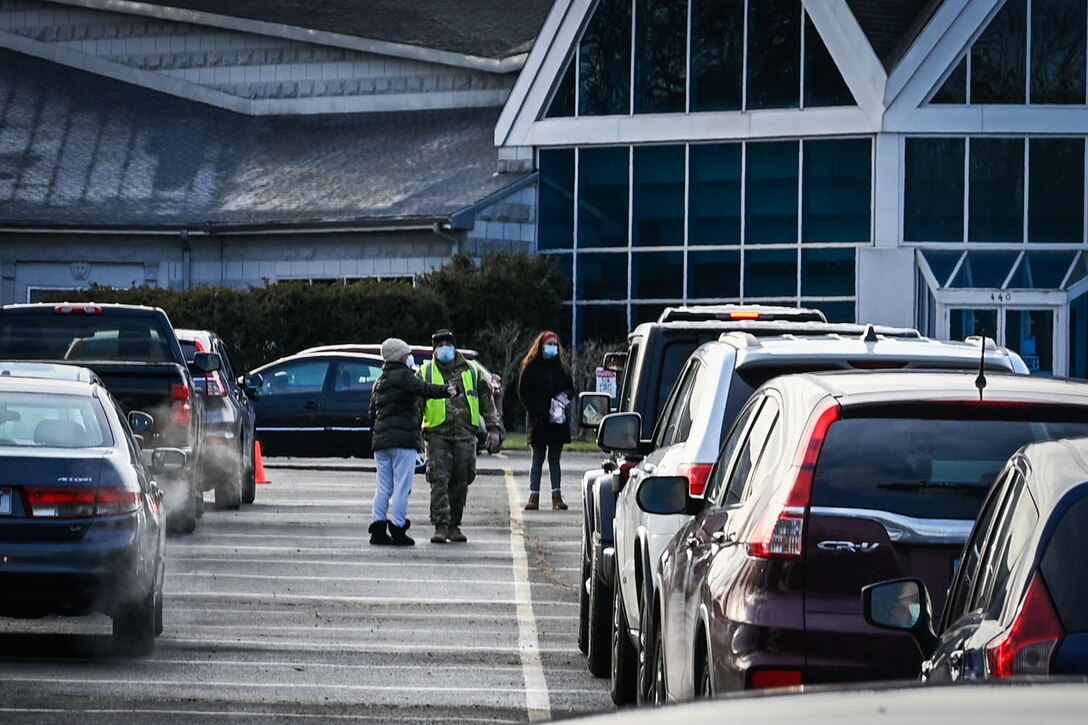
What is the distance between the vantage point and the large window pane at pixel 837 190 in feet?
132

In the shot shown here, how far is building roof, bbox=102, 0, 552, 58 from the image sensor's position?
4938cm

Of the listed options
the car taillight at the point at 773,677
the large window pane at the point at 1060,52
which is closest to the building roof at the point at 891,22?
the large window pane at the point at 1060,52

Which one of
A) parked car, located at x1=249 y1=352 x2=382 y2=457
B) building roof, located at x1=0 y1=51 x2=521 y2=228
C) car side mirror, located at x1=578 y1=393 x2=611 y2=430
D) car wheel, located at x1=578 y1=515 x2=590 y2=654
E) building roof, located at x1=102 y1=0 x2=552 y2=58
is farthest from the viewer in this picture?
building roof, located at x1=102 y1=0 x2=552 y2=58

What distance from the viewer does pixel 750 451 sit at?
7074mm

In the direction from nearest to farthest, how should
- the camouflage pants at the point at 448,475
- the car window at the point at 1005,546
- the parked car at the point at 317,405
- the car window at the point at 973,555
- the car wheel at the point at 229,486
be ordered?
the car window at the point at 1005,546
the car window at the point at 973,555
the camouflage pants at the point at 448,475
the car wheel at the point at 229,486
the parked car at the point at 317,405

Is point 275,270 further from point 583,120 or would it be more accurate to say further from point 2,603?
point 2,603

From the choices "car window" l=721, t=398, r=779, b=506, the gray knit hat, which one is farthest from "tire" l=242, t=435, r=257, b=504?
"car window" l=721, t=398, r=779, b=506

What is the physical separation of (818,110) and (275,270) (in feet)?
38.5

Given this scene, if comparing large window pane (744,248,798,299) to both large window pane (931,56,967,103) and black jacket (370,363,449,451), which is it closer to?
large window pane (931,56,967,103)

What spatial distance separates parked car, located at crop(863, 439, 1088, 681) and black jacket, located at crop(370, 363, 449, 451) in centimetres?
1286

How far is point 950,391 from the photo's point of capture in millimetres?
6215

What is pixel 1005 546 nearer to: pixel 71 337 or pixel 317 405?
pixel 71 337

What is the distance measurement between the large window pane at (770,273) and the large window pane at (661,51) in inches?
129

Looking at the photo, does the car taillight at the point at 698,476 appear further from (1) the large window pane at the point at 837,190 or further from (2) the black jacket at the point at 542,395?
(1) the large window pane at the point at 837,190
